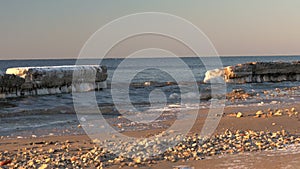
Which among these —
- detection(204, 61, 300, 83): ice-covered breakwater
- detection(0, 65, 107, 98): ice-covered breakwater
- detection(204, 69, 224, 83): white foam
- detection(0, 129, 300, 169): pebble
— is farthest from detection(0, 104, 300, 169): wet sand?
detection(204, 69, 224, 83): white foam

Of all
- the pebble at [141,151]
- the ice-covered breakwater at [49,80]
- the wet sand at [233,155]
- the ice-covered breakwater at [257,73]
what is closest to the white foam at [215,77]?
the ice-covered breakwater at [257,73]

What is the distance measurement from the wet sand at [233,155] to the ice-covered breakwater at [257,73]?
87.6 feet

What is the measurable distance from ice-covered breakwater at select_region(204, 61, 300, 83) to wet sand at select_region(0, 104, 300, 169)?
26687 mm

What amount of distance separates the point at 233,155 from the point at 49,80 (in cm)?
2069

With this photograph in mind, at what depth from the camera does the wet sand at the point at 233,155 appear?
680cm

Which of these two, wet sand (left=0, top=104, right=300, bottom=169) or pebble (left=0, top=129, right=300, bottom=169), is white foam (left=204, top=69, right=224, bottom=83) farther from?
pebble (left=0, top=129, right=300, bottom=169)

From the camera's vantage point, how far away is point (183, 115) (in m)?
15.5

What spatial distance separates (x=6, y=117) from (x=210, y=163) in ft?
39.3

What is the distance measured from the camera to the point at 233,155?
294 inches

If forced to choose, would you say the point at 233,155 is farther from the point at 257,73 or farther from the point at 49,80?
the point at 257,73

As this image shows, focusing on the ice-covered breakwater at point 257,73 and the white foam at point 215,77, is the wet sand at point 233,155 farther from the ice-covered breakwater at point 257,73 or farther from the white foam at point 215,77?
the white foam at point 215,77

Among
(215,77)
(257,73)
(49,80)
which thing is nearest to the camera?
(49,80)

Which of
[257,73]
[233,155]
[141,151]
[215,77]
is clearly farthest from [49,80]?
[257,73]

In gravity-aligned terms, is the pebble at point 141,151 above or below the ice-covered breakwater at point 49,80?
below
